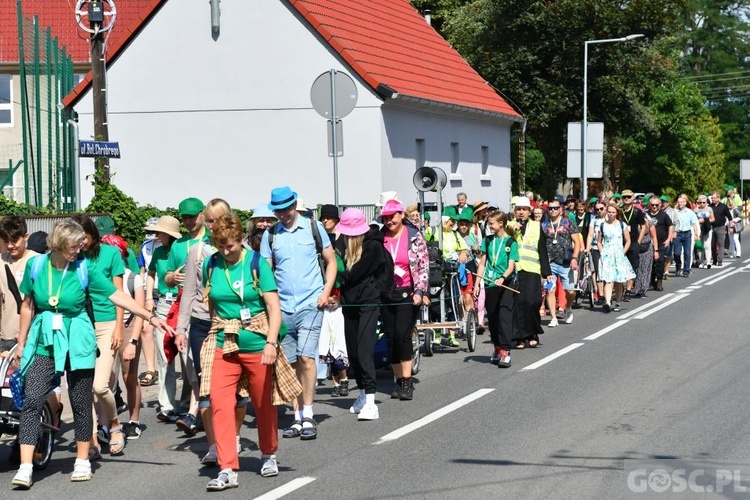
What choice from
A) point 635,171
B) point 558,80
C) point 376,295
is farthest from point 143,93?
point 635,171

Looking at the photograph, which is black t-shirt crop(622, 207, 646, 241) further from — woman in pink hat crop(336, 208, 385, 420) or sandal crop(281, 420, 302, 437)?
sandal crop(281, 420, 302, 437)

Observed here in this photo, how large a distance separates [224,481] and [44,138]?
67.9ft

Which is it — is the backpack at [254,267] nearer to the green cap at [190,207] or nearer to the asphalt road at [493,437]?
the asphalt road at [493,437]

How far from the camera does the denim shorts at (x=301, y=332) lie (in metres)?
9.42

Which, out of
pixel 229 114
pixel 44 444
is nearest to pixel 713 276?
pixel 229 114

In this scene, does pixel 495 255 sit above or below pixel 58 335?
above

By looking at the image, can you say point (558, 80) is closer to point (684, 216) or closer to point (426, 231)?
point (684, 216)

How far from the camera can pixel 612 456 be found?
8.26 metres

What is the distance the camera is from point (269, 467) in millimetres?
7930

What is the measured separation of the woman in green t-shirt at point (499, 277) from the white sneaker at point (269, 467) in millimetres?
5608

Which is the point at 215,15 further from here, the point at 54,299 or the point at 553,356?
the point at 54,299

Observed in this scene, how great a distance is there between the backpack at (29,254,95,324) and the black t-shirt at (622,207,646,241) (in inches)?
585

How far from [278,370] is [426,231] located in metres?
10.5

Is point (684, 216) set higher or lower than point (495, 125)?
lower
